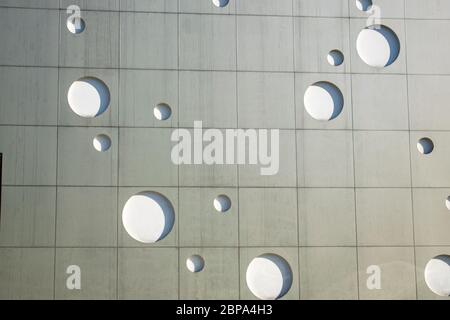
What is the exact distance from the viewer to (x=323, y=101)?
8320mm

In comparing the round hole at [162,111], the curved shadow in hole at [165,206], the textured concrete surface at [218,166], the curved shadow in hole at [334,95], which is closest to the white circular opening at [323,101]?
the curved shadow in hole at [334,95]

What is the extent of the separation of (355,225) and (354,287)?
2.75ft

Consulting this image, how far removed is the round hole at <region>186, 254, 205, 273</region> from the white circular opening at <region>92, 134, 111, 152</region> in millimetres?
1875

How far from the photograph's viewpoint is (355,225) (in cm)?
805

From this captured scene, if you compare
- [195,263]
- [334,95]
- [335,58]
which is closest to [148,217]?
[195,263]

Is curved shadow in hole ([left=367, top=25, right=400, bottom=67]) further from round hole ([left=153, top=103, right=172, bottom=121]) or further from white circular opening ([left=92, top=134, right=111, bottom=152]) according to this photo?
white circular opening ([left=92, top=134, right=111, bottom=152])

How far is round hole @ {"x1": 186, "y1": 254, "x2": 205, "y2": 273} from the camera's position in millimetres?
7824

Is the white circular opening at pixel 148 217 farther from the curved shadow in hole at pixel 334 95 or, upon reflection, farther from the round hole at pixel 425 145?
the round hole at pixel 425 145

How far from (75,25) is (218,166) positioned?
2784mm

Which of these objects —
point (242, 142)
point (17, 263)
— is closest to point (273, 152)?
point (242, 142)

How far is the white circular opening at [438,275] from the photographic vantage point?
8.07 meters

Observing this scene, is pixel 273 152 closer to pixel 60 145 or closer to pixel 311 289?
pixel 311 289

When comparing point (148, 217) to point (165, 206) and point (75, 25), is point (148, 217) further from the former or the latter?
point (75, 25)

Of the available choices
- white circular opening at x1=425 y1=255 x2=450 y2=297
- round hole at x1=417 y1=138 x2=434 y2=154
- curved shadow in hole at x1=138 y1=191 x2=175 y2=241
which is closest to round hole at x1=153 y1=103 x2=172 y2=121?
curved shadow in hole at x1=138 y1=191 x2=175 y2=241
